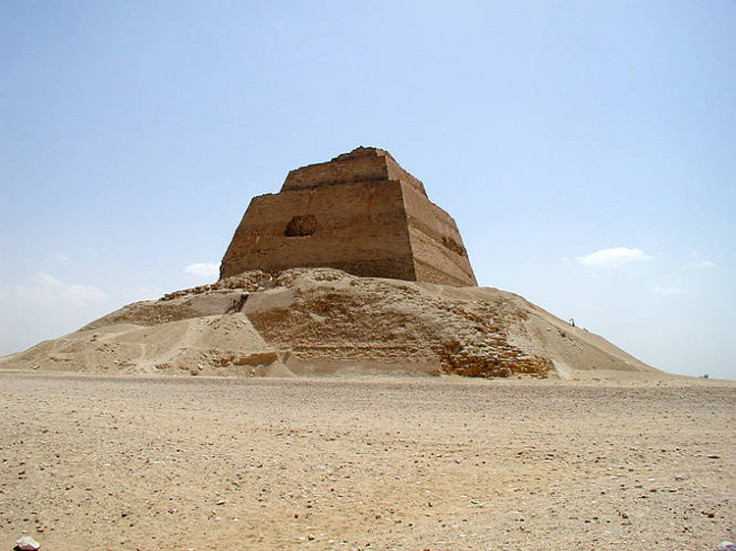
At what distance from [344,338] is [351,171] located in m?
10.9

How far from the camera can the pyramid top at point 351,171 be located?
23062mm

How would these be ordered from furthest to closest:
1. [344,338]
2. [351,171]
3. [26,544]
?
[351,171] < [344,338] < [26,544]

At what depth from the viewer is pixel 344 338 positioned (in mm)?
14555

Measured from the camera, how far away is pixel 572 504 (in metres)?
3.30

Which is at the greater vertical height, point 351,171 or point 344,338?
point 351,171

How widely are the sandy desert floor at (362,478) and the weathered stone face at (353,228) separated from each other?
43.0 feet

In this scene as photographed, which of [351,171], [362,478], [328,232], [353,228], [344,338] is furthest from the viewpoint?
[351,171]

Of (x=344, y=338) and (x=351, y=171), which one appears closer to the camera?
(x=344, y=338)

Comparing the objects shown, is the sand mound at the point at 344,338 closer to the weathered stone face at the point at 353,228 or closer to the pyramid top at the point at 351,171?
the weathered stone face at the point at 353,228

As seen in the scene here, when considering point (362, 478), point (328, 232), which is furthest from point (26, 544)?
point (328, 232)

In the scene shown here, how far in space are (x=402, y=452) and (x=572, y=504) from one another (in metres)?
1.83

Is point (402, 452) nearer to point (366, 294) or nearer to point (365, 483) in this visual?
point (365, 483)

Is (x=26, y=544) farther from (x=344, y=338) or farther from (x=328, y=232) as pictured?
(x=328, y=232)

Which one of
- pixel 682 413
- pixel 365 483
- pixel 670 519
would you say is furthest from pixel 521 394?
pixel 670 519
